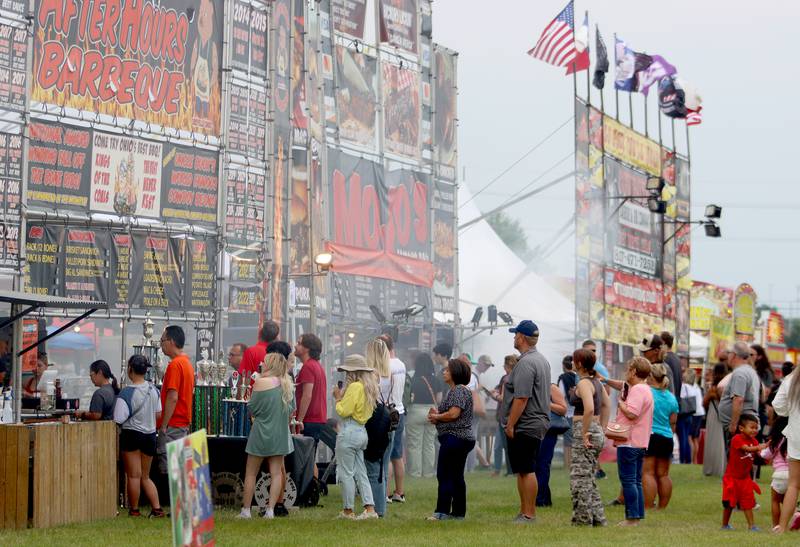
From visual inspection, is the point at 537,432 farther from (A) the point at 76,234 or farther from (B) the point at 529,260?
(B) the point at 529,260

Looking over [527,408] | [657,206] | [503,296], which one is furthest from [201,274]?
[657,206]

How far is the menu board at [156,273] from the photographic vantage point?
18.1 metres

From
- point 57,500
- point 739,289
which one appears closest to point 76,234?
point 57,500

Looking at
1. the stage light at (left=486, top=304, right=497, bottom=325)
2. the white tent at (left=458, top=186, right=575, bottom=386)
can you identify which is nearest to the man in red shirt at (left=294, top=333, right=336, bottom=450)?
the stage light at (left=486, top=304, right=497, bottom=325)

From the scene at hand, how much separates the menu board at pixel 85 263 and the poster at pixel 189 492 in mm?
11473

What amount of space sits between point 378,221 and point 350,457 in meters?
12.4

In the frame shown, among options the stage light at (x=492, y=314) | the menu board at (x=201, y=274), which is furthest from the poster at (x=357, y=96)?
the menu board at (x=201, y=274)

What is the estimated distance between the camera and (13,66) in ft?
52.6

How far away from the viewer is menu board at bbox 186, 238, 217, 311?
18938mm

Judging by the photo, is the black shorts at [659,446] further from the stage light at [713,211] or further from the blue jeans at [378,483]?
the stage light at [713,211]

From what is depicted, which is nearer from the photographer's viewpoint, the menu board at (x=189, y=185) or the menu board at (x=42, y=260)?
the menu board at (x=42, y=260)

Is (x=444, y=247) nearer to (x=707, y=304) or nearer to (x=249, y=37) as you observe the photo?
(x=249, y=37)

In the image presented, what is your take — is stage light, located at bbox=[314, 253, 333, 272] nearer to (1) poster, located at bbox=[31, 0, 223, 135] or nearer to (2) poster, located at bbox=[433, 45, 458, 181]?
(1) poster, located at bbox=[31, 0, 223, 135]

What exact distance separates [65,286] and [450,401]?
6.26 metres
